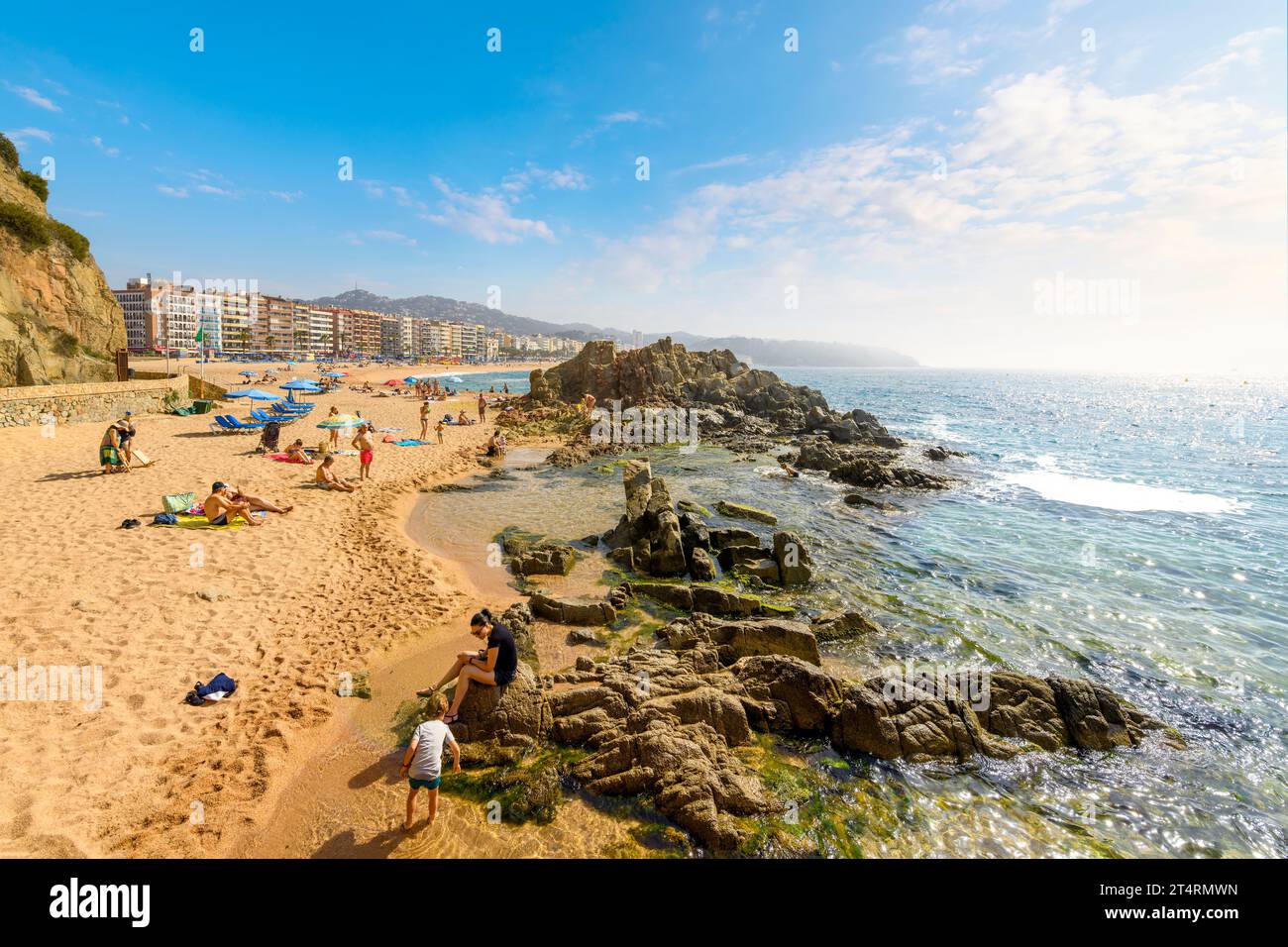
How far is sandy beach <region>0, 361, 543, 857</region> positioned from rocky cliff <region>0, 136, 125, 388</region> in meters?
15.2

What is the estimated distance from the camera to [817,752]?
7.46m

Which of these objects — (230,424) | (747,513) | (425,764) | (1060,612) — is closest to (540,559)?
(425,764)

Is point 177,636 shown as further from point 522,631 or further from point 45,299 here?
point 45,299

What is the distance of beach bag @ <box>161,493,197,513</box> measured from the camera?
536 inches

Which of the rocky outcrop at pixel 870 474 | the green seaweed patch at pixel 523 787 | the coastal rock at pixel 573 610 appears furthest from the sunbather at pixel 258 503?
the rocky outcrop at pixel 870 474

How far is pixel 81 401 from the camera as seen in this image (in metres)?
25.5

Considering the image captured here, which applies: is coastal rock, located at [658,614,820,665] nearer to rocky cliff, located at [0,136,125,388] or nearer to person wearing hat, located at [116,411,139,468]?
person wearing hat, located at [116,411,139,468]

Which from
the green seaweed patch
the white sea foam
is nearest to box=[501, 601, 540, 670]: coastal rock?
the green seaweed patch

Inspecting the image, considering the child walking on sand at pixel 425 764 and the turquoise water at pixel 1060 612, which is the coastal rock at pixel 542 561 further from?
the child walking on sand at pixel 425 764

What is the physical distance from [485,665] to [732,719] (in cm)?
362

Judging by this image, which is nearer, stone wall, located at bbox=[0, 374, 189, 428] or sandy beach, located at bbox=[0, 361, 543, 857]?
sandy beach, located at bbox=[0, 361, 543, 857]

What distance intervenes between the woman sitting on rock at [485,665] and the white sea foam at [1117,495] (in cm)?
2864
